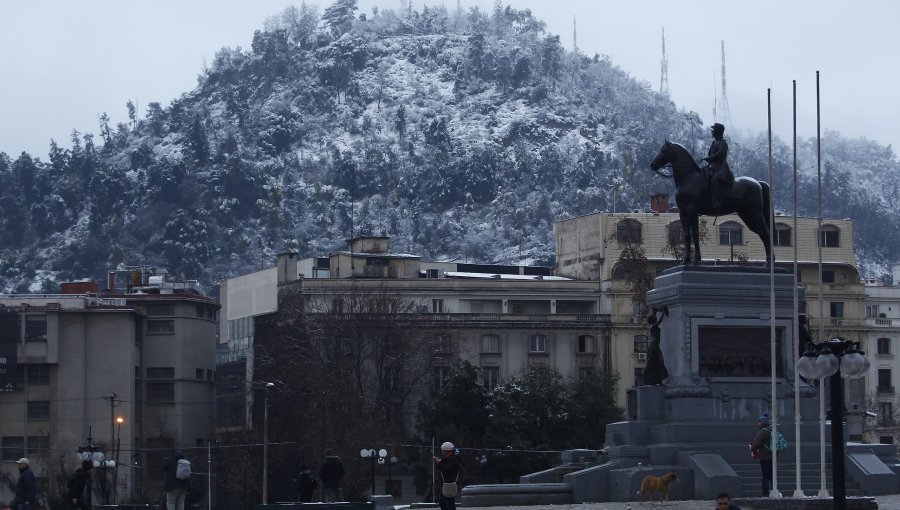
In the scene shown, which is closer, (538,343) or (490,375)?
(490,375)

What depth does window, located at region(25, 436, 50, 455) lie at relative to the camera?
117375mm

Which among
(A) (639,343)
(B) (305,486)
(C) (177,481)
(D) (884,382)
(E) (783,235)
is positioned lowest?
(B) (305,486)

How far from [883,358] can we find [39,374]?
166ft

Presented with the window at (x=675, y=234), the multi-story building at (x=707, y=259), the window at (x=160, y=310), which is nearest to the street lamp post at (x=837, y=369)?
the window at (x=675, y=234)

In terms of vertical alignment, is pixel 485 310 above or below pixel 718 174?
above

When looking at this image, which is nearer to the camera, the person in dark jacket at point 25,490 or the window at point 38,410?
the person in dark jacket at point 25,490

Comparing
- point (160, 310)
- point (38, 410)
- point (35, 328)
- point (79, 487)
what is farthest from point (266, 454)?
point (79, 487)

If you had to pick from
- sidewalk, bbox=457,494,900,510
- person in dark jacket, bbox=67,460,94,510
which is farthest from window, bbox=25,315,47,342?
person in dark jacket, bbox=67,460,94,510

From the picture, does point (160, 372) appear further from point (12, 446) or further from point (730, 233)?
point (730, 233)

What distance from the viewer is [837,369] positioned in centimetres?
3531

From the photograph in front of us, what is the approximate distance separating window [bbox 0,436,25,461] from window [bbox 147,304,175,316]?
11.8 m

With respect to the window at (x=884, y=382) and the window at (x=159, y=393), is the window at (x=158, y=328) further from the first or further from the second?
the window at (x=884, y=382)

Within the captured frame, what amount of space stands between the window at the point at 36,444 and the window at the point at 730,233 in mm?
41272

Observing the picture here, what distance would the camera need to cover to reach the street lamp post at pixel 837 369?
35188 mm
